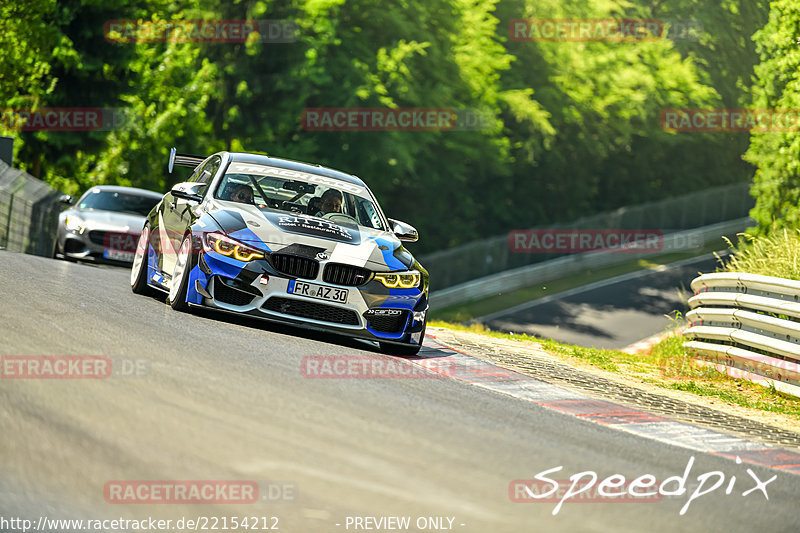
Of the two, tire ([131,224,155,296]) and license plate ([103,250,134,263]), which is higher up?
tire ([131,224,155,296])

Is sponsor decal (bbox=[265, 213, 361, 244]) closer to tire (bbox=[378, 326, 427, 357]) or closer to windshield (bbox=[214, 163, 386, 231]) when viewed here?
windshield (bbox=[214, 163, 386, 231])

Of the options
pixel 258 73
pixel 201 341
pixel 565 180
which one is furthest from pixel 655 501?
pixel 565 180

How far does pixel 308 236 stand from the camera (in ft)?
32.1

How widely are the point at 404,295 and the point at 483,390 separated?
1.53 m

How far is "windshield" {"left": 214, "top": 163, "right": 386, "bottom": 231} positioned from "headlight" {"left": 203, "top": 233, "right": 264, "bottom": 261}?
108 cm

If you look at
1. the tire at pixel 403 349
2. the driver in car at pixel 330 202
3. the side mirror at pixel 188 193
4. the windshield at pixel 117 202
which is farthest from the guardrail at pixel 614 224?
the tire at pixel 403 349

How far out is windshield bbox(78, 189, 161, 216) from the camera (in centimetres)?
1975

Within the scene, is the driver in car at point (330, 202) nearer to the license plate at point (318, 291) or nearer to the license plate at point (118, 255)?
the license plate at point (318, 291)

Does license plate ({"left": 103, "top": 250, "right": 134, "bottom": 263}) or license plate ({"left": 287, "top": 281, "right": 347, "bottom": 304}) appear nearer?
license plate ({"left": 287, "top": 281, "right": 347, "bottom": 304})

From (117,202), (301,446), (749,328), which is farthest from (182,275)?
(117,202)

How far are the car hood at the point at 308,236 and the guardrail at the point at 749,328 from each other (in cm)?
417

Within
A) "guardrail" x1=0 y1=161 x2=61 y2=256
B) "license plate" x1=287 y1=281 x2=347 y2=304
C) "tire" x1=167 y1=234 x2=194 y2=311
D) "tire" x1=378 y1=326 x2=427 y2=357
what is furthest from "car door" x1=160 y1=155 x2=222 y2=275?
"guardrail" x1=0 y1=161 x2=61 y2=256

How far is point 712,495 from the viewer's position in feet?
19.5

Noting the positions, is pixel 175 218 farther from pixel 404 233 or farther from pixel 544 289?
pixel 544 289
